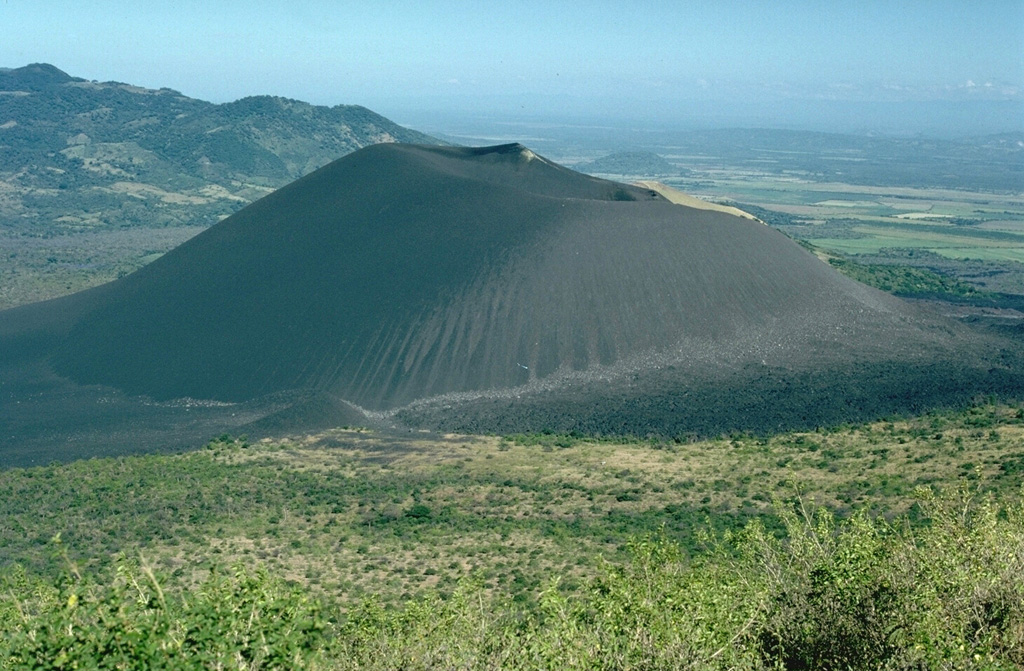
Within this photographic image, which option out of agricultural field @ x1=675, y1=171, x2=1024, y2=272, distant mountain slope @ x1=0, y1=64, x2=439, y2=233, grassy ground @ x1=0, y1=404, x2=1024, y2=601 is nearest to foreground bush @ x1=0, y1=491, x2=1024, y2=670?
grassy ground @ x1=0, y1=404, x2=1024, y2=601

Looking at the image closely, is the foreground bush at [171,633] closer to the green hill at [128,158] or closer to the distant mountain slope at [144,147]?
the green hill at [128,158]

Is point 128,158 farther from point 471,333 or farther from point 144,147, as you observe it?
point 471,333

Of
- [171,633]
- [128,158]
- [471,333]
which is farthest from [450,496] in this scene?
[128,158]

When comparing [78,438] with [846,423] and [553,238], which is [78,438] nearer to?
[553,238]

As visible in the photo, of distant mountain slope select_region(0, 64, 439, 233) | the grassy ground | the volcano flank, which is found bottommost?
the grassy ground

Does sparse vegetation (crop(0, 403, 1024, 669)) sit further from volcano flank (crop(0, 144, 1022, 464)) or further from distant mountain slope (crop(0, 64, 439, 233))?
distant mountain slope (crop(0, 64, 439, 233))

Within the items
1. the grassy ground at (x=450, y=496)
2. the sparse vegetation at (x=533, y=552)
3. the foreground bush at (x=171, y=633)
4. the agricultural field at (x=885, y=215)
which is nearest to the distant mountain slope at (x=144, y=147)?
the agricultural field at (x=885, y=215)
